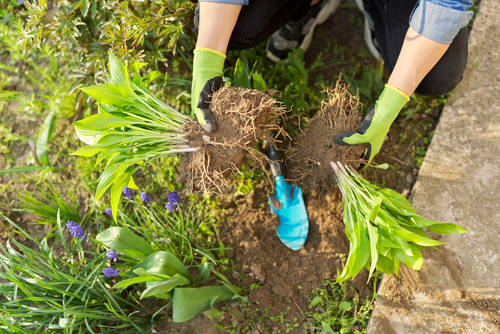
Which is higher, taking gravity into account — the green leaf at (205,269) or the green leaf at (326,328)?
the green leaf at (205,269)

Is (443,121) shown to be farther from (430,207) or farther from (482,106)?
(430,207)

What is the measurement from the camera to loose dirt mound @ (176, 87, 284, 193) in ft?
4.07

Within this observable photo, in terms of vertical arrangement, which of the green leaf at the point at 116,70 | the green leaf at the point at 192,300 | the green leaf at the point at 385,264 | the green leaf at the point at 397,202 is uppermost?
the green leaf at the point at 116,70

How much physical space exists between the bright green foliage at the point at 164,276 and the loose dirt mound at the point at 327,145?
0.65 metres

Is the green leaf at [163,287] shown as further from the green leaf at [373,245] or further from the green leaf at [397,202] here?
the green leaf at [397,202]

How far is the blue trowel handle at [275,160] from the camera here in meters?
1.55

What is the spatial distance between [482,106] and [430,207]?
24.9 inches

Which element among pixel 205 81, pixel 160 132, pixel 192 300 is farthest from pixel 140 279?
pixel 205 81

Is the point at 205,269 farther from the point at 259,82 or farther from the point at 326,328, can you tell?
the point at 259,82

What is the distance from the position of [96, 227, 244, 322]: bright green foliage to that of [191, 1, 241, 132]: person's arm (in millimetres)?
585

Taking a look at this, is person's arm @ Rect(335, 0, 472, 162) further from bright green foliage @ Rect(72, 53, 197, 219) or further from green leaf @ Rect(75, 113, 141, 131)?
green leaf @ Rect(75, 113, 141, 131)

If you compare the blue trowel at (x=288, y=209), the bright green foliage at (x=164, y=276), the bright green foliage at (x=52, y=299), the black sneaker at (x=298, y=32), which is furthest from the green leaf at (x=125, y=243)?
the black sneaker at (x=298, y=32)

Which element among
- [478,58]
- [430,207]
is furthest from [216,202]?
[478,58]

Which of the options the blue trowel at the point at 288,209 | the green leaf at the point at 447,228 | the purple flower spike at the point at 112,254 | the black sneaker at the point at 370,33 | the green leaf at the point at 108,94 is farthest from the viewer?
the black sneaker at the point at 370,33
